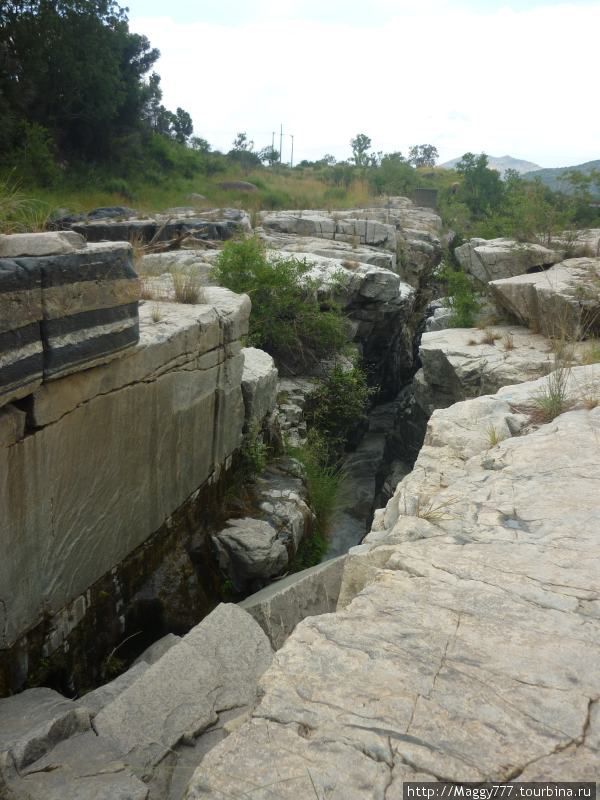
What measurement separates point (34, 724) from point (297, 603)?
1567mm

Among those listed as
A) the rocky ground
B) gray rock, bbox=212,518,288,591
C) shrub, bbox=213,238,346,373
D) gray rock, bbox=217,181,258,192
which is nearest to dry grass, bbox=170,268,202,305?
gray rock, bbox=212,518,288,591

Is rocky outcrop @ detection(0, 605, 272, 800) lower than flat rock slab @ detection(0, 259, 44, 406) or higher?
lower

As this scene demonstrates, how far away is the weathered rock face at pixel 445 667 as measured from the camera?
148cm

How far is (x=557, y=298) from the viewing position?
27.9ft

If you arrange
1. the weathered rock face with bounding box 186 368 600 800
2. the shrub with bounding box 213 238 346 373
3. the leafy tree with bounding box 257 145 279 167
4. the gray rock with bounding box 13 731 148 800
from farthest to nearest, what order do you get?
the leafy tree with bounding box 257 145 279 167
the shrub with bounding box 213 238 346 373
the gray rock with bounding box 13 731 148 800
the weathered rock face with bounding box 186 368 600 800

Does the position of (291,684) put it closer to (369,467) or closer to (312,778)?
(312,778)

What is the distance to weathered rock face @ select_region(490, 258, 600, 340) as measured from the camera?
8273 mm

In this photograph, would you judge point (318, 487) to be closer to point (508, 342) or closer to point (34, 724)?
point (508, 342)

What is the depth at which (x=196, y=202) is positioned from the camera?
820 inches

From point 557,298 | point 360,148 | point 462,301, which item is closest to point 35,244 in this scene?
point 557,298

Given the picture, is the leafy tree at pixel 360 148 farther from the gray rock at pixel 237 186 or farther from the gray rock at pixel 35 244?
the gray rock at pixel 35 244

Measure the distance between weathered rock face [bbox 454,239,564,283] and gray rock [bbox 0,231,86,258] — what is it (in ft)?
27.5

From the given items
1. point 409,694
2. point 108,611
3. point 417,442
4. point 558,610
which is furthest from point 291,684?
point 417,442

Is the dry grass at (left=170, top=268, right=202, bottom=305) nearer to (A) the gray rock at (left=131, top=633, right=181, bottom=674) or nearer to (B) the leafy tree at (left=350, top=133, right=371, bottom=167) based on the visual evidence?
(A) the gray rock at (left=131, top=633, right=181, bottom=674)
